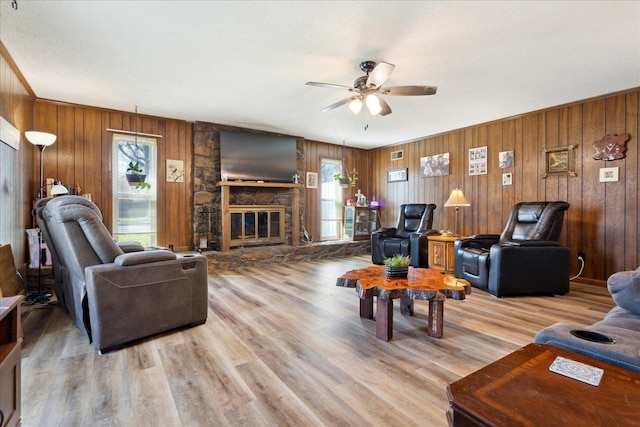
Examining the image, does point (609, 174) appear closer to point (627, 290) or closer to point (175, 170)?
point (627, 290)

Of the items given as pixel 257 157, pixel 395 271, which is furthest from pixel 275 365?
pixel 257 157

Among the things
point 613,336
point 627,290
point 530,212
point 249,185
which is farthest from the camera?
point 249,185

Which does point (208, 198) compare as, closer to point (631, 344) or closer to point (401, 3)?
point (401, 3)

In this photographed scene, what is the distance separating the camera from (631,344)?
3.89ft

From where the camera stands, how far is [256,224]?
560 centimetres

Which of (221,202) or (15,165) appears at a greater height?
(15,165)

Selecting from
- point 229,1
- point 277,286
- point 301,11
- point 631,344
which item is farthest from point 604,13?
point 277,286

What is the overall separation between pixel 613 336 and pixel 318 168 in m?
5.73

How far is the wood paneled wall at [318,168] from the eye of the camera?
652cm

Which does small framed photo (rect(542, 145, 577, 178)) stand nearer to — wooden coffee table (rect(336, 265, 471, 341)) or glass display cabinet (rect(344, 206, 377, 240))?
wooden coffee table (rect(336, 265, 471, 341))

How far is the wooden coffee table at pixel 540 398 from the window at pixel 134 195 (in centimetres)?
504

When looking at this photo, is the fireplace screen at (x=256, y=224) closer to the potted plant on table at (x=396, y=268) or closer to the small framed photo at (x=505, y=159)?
the potted plant on table at (x=396, y=268)

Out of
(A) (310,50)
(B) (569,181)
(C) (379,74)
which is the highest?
(A) (310,50)

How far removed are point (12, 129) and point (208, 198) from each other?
258 cm
